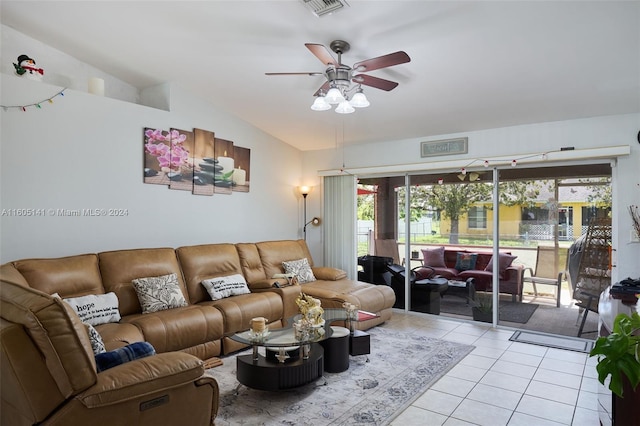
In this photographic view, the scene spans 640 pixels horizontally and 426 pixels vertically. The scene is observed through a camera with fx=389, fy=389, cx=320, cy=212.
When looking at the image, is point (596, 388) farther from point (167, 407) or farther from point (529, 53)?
point (167, 407)

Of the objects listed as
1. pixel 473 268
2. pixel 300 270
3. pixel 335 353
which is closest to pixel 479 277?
pixel 473 268

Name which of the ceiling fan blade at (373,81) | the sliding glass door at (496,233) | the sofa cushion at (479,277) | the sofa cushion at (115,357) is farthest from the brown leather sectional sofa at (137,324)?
the ceiling fan blade at (373,81)

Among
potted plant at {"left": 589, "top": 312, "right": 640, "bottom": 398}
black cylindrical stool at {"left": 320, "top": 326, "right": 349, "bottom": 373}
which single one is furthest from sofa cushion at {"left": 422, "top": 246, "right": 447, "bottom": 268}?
potted plant at {"left": 589, "top": 312, "right": 640, "bottom": 398}

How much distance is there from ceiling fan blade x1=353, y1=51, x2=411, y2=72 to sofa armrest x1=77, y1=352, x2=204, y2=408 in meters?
2.20

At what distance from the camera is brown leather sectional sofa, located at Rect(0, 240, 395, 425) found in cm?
167

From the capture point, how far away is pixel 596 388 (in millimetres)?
3059

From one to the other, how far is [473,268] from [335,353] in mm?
2542

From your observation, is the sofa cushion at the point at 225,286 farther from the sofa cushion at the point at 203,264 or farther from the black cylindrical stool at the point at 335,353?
the black cylindrical stool at the point at 335,353

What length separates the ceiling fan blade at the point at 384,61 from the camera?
8.51 ft

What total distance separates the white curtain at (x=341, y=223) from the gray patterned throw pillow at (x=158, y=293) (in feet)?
8.86

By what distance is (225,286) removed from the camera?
4.20 m

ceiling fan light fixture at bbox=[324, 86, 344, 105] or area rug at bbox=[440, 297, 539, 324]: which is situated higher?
ceiling fan light fixture at bbox=[324, 86, 344, 105]

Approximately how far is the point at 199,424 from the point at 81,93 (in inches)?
128

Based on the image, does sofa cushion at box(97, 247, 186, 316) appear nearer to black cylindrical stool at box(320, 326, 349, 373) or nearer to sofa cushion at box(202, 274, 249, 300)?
sofa cushion at box(202, 274, 249, 300)
